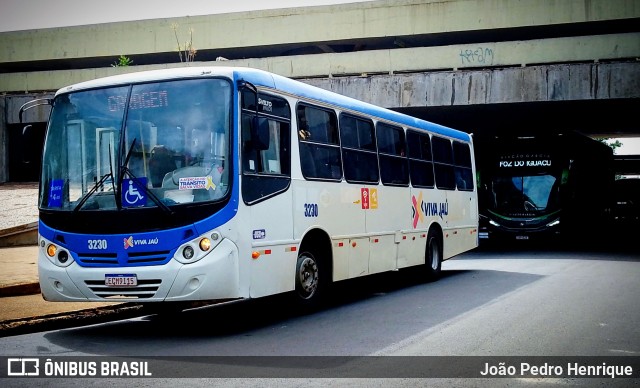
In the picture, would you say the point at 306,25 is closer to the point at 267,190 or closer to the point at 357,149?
the point at 357,149

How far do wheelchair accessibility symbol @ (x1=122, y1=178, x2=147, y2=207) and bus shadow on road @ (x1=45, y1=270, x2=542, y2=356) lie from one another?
1.48 m

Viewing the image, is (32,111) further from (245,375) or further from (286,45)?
(245,375)

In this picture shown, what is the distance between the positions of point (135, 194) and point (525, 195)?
1753cm

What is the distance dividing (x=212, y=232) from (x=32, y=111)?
29.3m

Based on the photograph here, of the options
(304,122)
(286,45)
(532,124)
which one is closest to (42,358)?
(304,122)

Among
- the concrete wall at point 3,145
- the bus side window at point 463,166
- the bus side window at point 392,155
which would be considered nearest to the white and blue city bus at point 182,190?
the bus side window at point 392,155

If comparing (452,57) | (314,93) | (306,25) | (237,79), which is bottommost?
(237,79)

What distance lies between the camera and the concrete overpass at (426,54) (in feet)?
90.5

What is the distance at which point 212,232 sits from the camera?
8.62m

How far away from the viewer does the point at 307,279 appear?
10453 mm

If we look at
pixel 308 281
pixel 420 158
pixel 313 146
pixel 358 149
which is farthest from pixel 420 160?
pixel 308 281

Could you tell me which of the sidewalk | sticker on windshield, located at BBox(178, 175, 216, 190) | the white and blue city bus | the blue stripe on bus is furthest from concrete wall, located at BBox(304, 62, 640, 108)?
sticker on windshield, located at BBox(178, 175, 216, 190)

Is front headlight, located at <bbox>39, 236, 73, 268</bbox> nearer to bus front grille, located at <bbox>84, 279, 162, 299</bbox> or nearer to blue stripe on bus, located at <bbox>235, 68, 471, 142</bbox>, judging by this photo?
bus front grille, located at <bbox>84, 279, 162, 299</bbox>

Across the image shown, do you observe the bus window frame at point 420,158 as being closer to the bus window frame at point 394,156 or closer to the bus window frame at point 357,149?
the bus window frame at point 394,156
